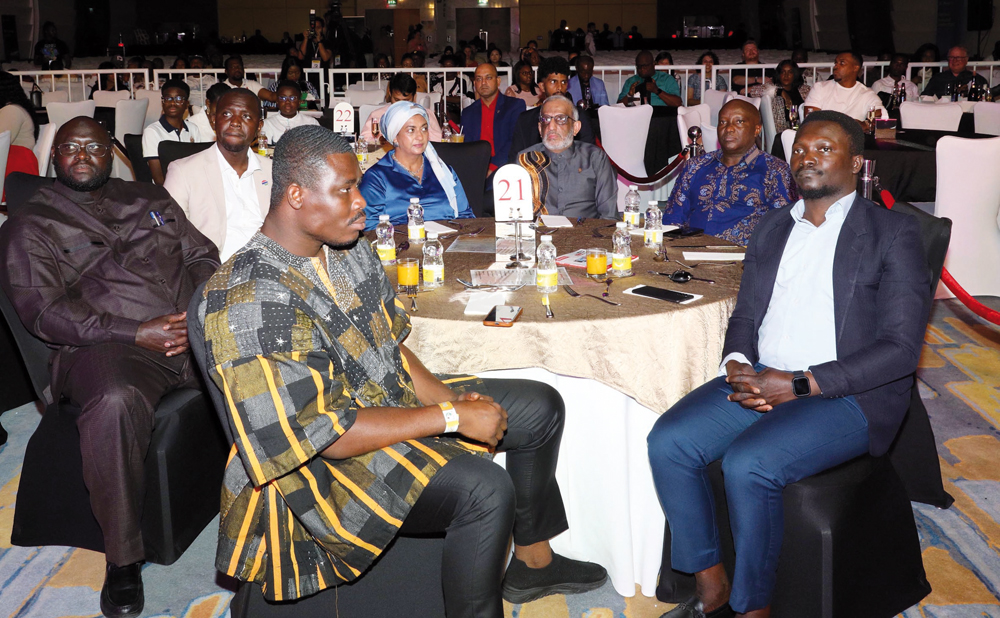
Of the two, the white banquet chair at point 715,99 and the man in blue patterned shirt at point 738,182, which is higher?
the white banquet chair at point 715,99

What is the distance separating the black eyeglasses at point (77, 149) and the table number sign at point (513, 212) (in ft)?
4.12

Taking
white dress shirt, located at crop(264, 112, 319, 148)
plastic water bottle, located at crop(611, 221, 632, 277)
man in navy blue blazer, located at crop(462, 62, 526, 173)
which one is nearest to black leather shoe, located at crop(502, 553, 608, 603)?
plastic water bottle, located at crop(611, 221, 632, 277)

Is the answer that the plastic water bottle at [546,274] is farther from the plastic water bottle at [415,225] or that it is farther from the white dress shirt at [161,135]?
the white dress shirt at [161,135]

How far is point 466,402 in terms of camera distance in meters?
1.94

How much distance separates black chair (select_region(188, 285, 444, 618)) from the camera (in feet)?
6.17

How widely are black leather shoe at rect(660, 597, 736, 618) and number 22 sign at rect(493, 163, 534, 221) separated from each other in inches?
51.4

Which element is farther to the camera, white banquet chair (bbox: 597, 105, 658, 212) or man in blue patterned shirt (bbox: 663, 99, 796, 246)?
white banquet chair (bbox: 597, 105, 658, 212)

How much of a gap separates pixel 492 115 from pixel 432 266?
4129 millimetres

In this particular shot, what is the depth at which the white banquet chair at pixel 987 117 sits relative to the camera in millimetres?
6672

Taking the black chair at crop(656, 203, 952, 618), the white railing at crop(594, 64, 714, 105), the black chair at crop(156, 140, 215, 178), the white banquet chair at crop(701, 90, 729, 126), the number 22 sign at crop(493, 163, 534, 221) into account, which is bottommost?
the black chair at crop(656, 203, 952, 618)

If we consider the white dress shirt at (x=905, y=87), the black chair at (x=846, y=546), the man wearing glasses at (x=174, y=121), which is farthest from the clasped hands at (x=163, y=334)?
the white dress shirt at (x=905, y=87)

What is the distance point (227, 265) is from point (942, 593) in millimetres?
2100

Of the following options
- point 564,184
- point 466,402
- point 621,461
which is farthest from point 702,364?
point 564,184

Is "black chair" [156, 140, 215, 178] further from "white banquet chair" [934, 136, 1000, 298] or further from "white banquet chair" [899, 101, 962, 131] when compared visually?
"white banquet chair" [899, 101, 962, 131]
